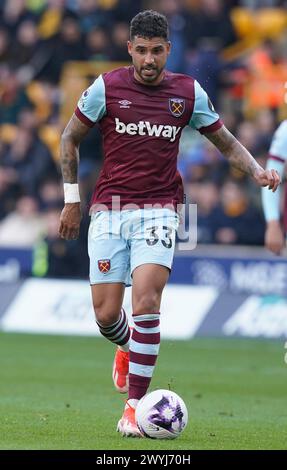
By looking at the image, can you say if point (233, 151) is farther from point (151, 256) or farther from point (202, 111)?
point (151, 256)

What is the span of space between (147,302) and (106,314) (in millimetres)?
524

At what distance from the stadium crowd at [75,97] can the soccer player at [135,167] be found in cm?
903

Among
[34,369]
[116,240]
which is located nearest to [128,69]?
[116,240]

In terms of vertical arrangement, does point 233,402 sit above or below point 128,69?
below

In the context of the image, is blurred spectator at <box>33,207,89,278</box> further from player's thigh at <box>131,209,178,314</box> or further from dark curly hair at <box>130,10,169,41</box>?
dark curly hair at <box>130,10,169,41</box>

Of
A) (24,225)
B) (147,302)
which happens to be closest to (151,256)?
(147,302)

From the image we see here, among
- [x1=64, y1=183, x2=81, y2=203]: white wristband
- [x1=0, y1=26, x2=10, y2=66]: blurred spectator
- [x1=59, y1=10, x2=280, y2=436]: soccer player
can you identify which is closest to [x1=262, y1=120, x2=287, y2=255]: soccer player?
[x1=59, y1=10, x2=280, y2=436]: soccer player

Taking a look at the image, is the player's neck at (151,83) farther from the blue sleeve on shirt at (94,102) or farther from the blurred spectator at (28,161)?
the blurred spectator at (28,161)

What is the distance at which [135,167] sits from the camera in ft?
29.1

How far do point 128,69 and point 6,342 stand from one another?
7312 mm

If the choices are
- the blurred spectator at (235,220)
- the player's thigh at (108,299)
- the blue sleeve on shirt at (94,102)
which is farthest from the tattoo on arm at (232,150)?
the blurred spectator at (235,220)

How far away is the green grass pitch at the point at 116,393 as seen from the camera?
8352 mm

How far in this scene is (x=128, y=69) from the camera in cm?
907

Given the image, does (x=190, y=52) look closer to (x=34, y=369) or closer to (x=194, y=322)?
(x=194, y=322)
